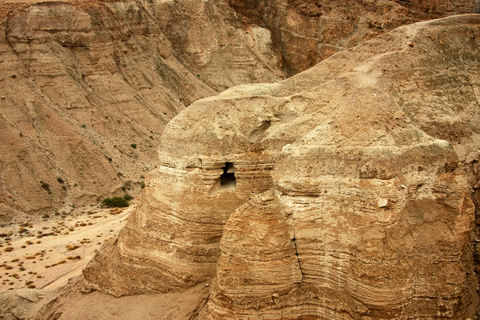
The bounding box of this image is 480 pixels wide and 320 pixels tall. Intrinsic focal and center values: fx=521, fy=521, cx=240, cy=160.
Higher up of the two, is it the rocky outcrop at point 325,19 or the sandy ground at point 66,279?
the rocky outcrop at point 325,19

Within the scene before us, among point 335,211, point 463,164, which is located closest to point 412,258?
point 335,211

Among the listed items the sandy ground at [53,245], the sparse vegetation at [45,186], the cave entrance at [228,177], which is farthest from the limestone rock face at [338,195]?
the sparse vegetation at [45,186]

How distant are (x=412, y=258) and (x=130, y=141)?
27419mm

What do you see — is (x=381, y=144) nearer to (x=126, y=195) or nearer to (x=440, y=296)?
(x=440, y=296)

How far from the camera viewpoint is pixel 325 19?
45.1 meters

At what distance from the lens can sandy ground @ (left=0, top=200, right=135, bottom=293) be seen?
20719 mm

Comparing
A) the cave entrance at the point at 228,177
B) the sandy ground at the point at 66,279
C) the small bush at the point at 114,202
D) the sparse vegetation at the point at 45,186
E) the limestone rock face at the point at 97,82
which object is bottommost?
the sandy ground at the point at 66,279

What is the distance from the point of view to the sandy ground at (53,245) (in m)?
20.7

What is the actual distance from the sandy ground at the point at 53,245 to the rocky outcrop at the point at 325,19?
24.7m

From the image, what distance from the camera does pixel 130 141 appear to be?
3547 centimetres

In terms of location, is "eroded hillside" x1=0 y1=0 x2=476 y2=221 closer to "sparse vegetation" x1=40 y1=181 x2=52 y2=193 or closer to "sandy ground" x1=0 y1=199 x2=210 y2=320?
"sparse vegetation" x1=40 y1=181 x2=52 y2=193

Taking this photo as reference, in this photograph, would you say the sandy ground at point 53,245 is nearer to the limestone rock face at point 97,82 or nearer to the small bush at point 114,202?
the small bush at point 114,202

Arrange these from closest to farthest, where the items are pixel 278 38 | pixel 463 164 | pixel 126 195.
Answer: pixel 463 164 → pixel 126 195 → pixel 278 38

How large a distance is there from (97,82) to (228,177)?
25.8m
